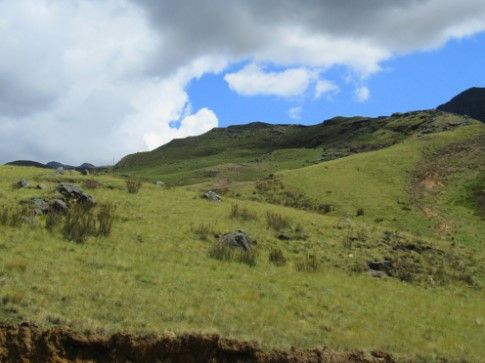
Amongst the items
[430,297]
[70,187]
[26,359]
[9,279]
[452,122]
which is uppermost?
[452,122]

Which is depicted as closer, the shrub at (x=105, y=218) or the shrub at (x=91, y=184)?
the shrub at (x=105, y=218)

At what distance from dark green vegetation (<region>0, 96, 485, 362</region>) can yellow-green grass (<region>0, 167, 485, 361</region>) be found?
0.21ft

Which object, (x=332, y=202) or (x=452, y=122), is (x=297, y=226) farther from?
(x=452, y=122)

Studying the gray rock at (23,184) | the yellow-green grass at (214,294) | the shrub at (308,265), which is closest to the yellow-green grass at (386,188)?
the yellow-green grass at (214,294)

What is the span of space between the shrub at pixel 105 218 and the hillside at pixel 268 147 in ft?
163

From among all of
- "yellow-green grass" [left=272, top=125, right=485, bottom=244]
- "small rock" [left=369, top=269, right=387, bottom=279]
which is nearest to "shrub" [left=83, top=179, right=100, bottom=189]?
"small rock" [left=369, top=269, right=387, bottom=279]

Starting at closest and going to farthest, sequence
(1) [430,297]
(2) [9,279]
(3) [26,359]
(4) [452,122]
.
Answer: (3) [26,359] < (2) [9,279] < (1) [430,297] < (4) [452,122]

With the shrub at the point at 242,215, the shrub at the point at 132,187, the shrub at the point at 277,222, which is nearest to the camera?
the shrub at the point at 277,222

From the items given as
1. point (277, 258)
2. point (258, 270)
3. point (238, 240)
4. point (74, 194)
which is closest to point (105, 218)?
point (74, 194)

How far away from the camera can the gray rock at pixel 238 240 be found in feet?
87.8

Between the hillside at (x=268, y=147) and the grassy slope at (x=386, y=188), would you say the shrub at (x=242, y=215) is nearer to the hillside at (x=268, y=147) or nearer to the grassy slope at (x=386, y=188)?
the grassy slope at (x=386, y=188)

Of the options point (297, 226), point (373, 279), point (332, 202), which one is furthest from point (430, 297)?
point (332, 202)

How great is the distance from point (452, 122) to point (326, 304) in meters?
77.4

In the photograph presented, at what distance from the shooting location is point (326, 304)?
19.9 metres
